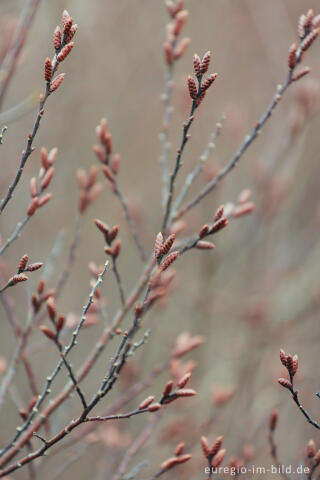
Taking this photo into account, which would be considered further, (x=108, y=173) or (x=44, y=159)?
(x=108, y=173)

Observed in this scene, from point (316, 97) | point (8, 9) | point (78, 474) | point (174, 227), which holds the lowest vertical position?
point (78, 474)

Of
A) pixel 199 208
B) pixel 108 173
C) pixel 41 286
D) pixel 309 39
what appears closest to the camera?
pixel 309 39

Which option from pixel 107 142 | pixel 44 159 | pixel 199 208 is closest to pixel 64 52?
pixel 44 159

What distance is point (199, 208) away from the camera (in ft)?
16.8

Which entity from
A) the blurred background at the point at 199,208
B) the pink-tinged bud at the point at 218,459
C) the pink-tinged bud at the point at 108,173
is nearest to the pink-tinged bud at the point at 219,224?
the pink-tinged bud at the point at 108,173

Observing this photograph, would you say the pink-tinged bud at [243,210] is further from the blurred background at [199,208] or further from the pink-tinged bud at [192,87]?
the blurred background at [199,208]

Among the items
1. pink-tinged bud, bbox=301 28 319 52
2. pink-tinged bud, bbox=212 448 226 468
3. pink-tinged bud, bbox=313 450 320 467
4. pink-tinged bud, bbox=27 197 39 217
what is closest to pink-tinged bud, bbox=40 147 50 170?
pink-tinged bud, bbox=27 197 39 217

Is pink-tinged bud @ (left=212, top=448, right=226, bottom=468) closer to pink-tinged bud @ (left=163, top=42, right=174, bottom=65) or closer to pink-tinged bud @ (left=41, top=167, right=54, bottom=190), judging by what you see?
pink-tinged bud @ (left=41, top=167, right=54, bottom=190)

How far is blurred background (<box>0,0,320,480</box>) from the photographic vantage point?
3.59 meters

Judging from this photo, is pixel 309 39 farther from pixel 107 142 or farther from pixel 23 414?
pixel 23 414

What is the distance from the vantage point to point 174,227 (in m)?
2.34

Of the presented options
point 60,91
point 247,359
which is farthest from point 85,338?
point 60,91

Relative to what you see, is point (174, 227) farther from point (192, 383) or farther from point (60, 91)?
point (60, 91)

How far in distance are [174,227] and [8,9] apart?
1907 mm
